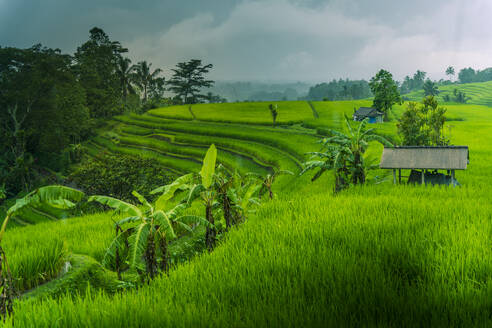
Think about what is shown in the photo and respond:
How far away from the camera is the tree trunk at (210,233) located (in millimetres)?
4645

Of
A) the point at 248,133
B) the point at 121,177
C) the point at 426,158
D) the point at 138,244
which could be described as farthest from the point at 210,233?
the point at 248,133

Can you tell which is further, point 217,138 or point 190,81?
point 190,81

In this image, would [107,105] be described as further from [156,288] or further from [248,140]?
[156,288]

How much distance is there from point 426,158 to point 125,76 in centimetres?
5307

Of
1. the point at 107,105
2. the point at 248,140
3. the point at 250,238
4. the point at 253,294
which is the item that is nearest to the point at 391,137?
the point at 248,140

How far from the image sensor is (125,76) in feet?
173

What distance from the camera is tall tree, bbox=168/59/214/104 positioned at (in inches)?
2325

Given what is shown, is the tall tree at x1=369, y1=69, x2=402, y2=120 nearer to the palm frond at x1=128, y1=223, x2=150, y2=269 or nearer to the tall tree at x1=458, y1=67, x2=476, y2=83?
the palm frond at x1=128, y1=223, x2=150, y2=269

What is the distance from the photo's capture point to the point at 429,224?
175 inches

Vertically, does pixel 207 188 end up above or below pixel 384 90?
below

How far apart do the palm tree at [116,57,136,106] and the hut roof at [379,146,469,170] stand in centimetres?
5123

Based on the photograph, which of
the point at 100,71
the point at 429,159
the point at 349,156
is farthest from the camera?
the point at 100,71

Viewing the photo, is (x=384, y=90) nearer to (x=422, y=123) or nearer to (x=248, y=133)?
(x=248, y=133)

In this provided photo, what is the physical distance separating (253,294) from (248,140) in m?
27.0
